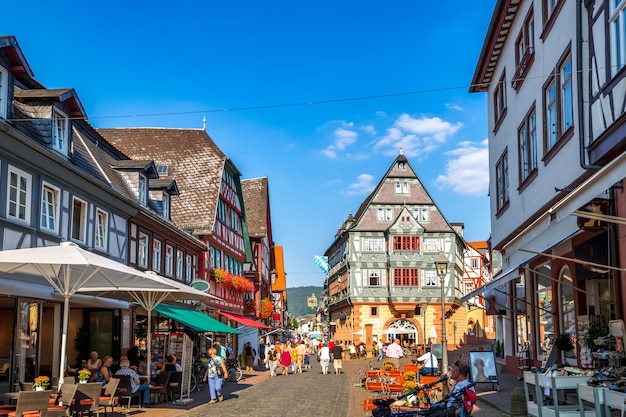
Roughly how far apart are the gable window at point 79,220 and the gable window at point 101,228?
103 cm

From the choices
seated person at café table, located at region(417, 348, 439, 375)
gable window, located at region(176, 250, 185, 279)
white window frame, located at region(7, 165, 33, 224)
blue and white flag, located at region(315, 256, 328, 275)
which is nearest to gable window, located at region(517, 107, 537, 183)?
seated person at café table, located at region(417, 348, 439, 375)

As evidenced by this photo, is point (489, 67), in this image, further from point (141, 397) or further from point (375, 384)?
point (141, 397)

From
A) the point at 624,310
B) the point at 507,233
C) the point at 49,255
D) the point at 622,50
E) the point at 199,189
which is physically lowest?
the point at 624,310

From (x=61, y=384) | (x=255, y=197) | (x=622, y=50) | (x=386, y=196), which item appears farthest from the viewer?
(x=386, y=196)

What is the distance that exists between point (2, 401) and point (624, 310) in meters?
11.8

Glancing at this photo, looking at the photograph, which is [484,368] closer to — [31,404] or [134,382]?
[134,382]

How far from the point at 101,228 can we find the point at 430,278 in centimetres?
4138

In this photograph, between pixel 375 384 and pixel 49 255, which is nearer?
pixel 49 255

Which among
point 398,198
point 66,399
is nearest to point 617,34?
point 66,399

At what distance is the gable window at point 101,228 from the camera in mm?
20906

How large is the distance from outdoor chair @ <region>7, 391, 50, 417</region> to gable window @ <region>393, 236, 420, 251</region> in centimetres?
4975

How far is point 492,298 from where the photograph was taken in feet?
83.7

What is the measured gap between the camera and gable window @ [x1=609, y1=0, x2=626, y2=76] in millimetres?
11008

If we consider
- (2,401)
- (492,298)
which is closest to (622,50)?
(2,401)
